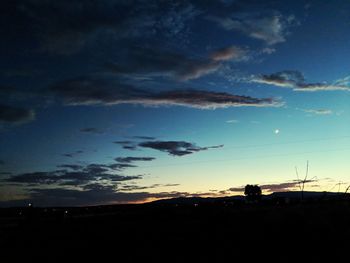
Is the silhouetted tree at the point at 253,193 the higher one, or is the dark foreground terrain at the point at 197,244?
the silhouetted tree at the point at 253,193

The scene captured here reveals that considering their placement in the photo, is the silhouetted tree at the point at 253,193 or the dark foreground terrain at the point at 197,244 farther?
the silhouetted tree at the point at 253,193

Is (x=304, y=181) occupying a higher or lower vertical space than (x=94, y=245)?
higher

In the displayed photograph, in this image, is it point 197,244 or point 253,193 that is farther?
point 253,193

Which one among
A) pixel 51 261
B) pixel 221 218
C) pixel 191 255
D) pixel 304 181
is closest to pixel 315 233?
pixel 191 255

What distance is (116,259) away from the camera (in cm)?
2066

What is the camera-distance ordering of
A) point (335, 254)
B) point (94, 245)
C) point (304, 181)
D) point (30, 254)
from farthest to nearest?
point (304, 181) → point (94, 245) → point (30, 254) → point (335, 254)

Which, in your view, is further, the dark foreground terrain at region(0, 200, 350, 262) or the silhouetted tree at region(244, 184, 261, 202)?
the silhouetted tree at region(244, 184, 261, 202)

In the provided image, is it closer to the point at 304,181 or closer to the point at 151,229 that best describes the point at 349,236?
the point at 151,229

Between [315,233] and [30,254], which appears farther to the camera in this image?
[315,233]

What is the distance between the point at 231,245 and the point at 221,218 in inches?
567

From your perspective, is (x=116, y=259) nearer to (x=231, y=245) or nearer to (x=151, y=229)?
(x=231, y=245)

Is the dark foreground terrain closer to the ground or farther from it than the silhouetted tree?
closer to the ground

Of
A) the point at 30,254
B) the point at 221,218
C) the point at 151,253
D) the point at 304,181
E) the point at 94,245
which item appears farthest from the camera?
the point at 304,181

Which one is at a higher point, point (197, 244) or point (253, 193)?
point (253, 193)
